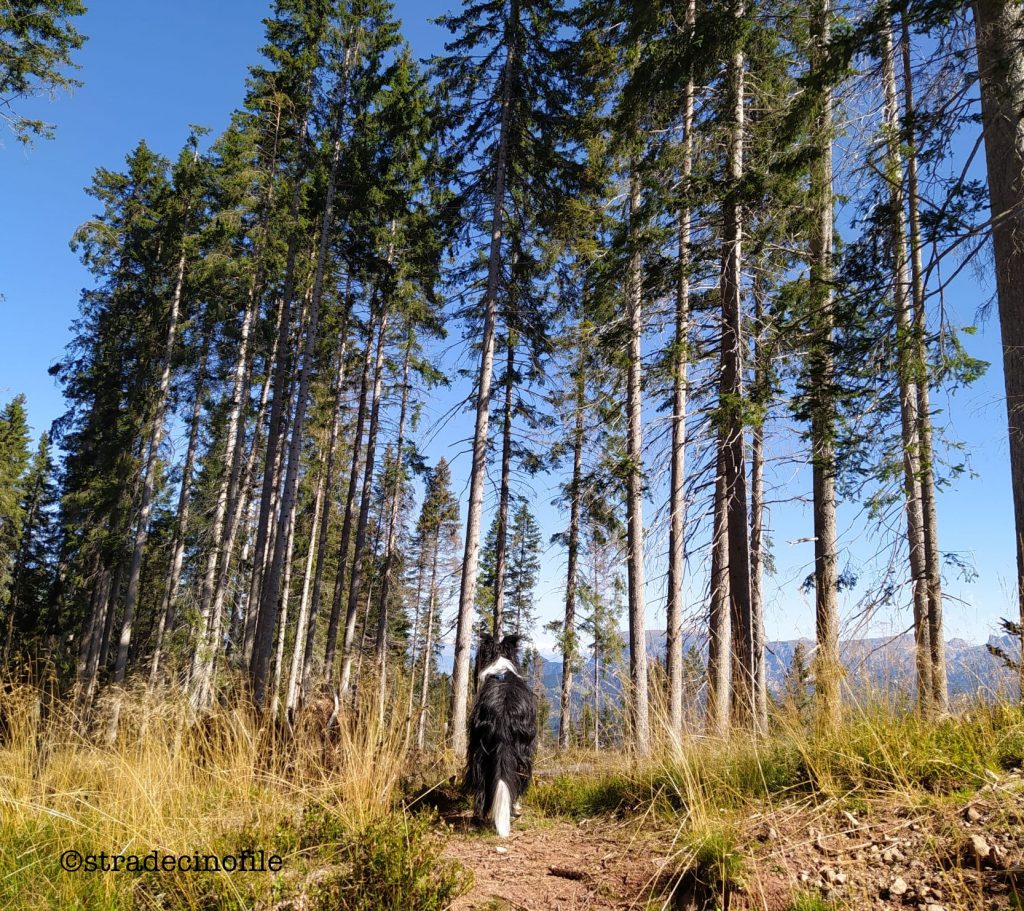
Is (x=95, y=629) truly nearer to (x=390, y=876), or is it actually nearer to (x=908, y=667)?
(x=390, y=876)

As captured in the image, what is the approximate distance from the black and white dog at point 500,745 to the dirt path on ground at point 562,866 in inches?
8.5

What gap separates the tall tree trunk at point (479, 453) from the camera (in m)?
9.59

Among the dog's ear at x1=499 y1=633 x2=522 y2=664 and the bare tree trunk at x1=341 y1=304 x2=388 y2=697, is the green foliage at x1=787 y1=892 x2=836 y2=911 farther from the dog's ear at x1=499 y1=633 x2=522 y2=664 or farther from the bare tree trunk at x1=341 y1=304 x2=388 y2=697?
the bare tree trunk at x1=341 y1=304 x2=388 y2=697

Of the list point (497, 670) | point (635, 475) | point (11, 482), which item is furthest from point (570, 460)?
point (11, 482)

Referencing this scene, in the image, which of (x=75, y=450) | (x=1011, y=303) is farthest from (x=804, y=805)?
(x=75, y=450)

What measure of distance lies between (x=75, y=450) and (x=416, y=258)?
692 inches

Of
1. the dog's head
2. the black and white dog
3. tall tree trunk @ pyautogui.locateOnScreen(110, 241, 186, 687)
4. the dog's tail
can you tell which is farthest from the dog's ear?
tall tree trunk @ pyautogui.locateOnScreen(110, 241, 186, 687)

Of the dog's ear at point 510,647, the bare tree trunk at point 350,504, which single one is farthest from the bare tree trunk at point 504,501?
the dog's ear at point 510,647

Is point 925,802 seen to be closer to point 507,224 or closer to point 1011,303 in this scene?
point 1011,303

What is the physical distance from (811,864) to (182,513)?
19.8 meters

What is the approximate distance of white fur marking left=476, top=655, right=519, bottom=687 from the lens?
5.31 meters

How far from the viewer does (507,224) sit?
11.8 metres

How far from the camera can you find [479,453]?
33.0 ft

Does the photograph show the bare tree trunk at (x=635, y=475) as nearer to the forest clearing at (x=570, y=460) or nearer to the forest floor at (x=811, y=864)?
the forest clearing at (x=570, y=460)
